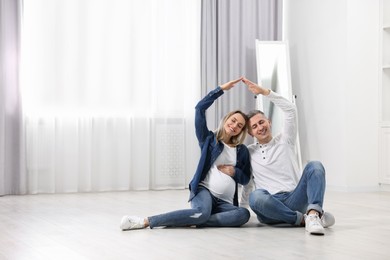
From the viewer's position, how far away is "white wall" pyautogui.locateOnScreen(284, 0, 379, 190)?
607cm

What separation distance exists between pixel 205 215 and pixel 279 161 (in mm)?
518

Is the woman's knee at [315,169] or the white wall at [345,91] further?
the white wall at [345,91]

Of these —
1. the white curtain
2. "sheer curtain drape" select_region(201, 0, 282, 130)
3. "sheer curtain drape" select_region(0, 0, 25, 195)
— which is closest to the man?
the white curtain

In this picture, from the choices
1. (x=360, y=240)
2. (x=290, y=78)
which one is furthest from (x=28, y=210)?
(x=290, y=78)

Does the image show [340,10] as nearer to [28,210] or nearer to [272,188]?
[272,188]

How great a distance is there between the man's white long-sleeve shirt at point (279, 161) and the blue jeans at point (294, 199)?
0.07m

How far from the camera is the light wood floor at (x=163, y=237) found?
9.05ft

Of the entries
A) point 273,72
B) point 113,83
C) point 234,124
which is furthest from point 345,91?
point 234,124

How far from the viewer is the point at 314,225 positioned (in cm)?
324

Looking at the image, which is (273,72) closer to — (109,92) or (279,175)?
(109,92)

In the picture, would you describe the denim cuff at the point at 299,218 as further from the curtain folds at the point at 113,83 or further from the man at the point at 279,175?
the curtain folds at the point at 113,83

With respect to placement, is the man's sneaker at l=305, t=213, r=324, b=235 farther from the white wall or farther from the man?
the white wall

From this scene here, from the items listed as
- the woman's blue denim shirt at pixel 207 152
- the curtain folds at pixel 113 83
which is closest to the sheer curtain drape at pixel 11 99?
the curtain folds at pixel 113 83

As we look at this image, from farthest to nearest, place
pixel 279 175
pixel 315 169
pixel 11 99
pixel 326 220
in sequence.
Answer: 1. pixel 11 99
2. pixel 279 175
3. pixel 326 220
4. pixel 315 169
